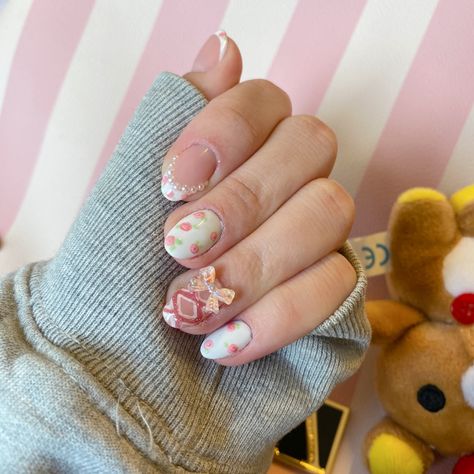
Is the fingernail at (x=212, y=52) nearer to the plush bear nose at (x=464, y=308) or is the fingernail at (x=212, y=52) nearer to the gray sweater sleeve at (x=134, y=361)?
the gray sweater sleeve at (x=134, y=361)

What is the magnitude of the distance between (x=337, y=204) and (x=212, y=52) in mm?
199

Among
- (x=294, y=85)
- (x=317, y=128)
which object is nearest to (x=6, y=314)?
(x=317, y=128)

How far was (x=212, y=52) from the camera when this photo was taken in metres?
0.55

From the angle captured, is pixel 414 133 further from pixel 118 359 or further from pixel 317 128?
pixel 118 359

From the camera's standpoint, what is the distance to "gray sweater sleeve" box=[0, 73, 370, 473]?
410 millimetres

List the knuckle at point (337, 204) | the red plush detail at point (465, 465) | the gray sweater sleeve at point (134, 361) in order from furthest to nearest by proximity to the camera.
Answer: the red plush detail at point (465, 465) < the knuckle at point (337, 204) < the gray sweater sleeve at point (134, 361)

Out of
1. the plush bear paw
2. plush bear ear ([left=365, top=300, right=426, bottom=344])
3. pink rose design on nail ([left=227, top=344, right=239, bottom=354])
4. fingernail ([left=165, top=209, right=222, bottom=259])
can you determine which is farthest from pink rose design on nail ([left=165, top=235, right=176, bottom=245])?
the plush bear paw

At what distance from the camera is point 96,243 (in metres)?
0.48

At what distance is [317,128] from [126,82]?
1.18 feet

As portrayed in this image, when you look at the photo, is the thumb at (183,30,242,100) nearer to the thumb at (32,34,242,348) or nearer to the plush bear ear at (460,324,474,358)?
the thumb at (32,34,242,348)

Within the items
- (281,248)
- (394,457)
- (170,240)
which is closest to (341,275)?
(281,248)

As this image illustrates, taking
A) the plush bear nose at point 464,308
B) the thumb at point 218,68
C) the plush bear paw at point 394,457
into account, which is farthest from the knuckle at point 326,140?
the plush bear paw at point 394,457

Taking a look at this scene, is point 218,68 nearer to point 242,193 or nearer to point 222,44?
point 222,44

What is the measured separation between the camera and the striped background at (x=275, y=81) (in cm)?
65
